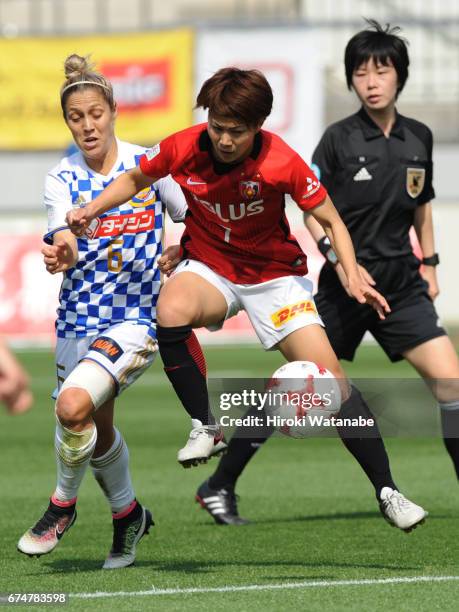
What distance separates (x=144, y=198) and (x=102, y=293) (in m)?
0.50

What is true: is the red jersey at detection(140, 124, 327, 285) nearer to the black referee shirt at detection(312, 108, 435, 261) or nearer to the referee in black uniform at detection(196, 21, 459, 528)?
the referee in black uniform at detection(196, 21, 459, 528)

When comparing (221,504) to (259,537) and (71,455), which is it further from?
(71,455)

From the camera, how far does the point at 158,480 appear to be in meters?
9.63

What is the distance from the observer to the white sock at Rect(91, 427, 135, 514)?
649cm

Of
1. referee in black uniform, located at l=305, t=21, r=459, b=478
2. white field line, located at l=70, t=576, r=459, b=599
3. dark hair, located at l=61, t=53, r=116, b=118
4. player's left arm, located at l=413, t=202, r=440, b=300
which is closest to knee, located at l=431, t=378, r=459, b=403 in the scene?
referee in black uniform, located at l=305, t=21, r=459, b=478

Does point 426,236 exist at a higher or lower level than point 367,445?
higher

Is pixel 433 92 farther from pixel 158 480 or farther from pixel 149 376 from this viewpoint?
pixel 158 480

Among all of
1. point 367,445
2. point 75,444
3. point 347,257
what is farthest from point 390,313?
point 75,444

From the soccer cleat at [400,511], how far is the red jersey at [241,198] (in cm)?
108

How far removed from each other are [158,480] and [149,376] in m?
8.88

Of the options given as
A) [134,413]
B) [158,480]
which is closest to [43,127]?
[134,413]

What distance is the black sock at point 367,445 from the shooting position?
6078mm

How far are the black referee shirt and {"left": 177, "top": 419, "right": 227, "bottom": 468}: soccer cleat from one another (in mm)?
1755

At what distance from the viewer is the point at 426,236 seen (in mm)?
Result: 7398
